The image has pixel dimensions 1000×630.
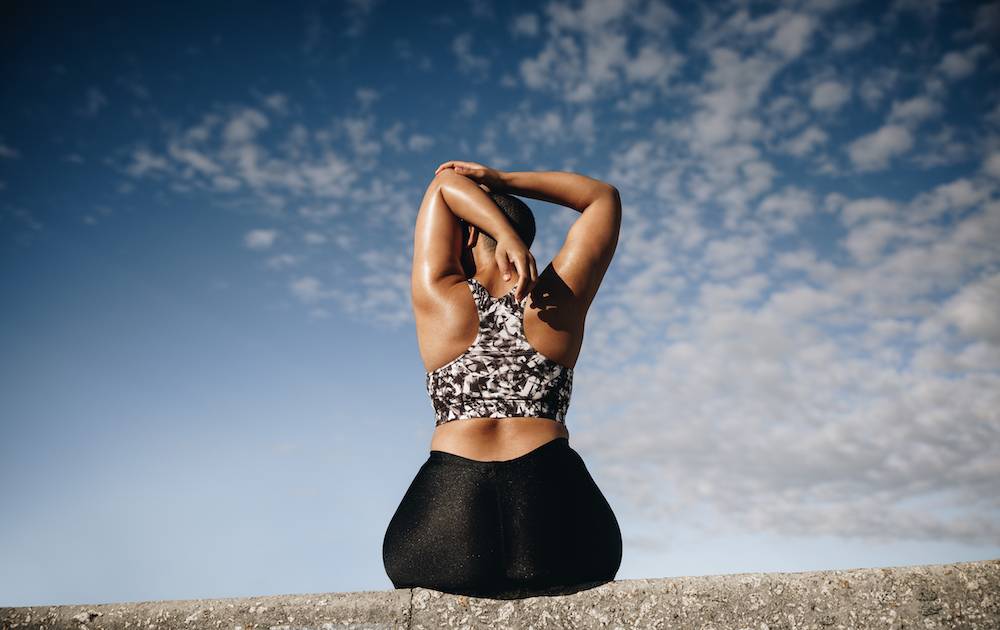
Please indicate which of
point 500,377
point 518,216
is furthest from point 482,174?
point 500,377

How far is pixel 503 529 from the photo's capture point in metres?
2.27

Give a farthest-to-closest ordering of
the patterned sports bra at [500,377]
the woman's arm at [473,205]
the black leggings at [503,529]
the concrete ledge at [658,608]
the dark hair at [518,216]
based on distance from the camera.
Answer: the dark hair at [518,216]
the woman's arm at [473,205]
the patterned sports bra at [500,377]
the black leggings at [503,529]
the concrete ledge at [658,608]

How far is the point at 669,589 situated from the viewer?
2.00 m

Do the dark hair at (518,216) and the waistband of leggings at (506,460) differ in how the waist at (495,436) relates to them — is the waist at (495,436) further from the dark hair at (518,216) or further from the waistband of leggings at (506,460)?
the dark hair at (518,216)

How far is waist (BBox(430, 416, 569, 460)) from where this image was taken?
2.40m

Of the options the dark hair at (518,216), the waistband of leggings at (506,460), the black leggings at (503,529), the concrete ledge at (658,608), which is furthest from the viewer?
the dark hair at (518,216)

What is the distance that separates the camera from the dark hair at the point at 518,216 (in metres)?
2.89

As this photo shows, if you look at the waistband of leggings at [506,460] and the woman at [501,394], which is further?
the waistband of leggings at [506,460]

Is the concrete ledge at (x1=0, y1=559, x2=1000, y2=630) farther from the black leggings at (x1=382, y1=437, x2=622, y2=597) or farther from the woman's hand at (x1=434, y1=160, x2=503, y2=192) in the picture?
the woman's hand at (x1=434, y1=160, x2=503, y2=192)

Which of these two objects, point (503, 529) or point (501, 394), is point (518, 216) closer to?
point (501, 394)

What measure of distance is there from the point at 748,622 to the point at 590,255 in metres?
1.43

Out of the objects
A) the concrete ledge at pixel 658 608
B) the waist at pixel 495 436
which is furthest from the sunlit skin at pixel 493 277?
the concrete ledge at pixel 658 608

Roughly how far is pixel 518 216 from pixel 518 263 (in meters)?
0.53

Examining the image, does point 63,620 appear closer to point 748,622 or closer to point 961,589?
point 748,622
